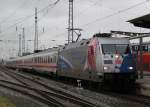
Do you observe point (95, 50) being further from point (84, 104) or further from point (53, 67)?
point (53, 67)

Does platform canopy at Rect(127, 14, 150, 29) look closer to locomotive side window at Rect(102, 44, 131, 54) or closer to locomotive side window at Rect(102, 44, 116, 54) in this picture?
locomotive side window at Rect(102, 44, 131, 54)

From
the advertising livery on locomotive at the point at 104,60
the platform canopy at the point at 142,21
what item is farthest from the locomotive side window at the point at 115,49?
the platform canopy at the point at 142,21

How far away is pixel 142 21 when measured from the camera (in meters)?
21.6

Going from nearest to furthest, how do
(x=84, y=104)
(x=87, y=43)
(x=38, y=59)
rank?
(x=84, y=104) → (x=87, y=43) → (x=38, y=59)

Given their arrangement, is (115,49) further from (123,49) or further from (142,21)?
(142,21)

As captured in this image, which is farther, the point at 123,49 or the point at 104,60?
the point at 123,49

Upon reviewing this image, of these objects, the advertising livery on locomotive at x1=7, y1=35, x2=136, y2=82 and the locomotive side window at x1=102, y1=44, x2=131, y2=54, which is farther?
the locomotive side window at x1=102, y1=44, x2=131, y2=54

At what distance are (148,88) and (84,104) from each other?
5.96 m

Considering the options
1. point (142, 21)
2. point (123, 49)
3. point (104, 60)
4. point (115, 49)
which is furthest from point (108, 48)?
point (142, 21)

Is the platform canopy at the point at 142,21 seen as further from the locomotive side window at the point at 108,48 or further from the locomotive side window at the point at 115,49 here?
the locomotive side window at the point at 108,48

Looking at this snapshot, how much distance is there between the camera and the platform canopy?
787 inches

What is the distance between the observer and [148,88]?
21281 millimetres

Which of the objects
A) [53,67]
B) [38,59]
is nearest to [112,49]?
[53,67]

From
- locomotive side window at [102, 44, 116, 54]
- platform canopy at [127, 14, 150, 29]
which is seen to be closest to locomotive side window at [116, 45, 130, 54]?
locomotive side window at [102, 44, 116, 54]
